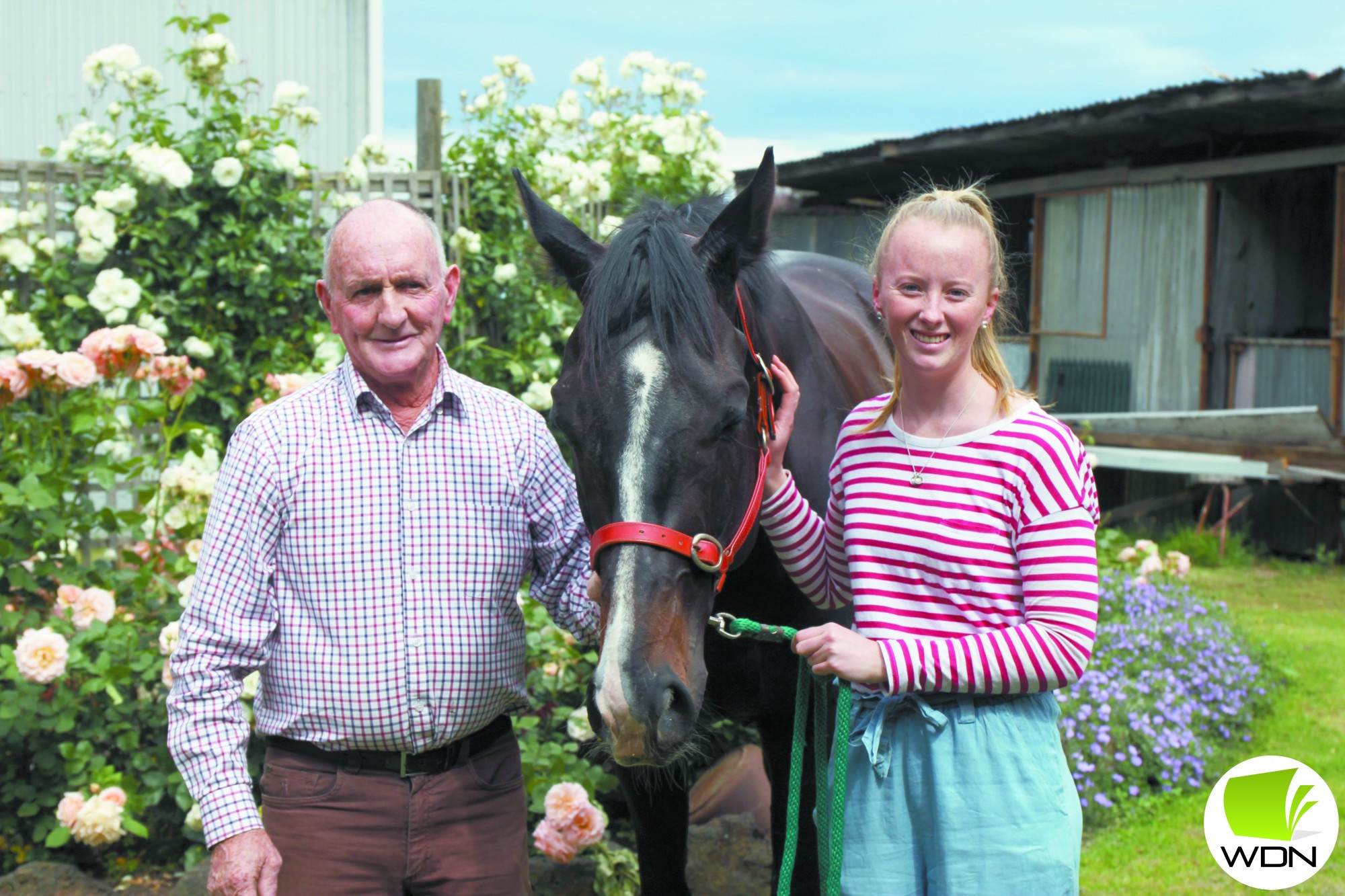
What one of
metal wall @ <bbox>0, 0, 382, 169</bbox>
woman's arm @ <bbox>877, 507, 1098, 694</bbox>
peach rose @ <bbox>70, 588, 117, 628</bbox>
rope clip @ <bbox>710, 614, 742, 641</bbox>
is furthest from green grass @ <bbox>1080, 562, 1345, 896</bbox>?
metal wall @ <bbox>0, 0, 382, 169</bbox>

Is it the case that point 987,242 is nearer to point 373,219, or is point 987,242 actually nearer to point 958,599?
point 958,599

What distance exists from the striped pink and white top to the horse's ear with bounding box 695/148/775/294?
0.44m

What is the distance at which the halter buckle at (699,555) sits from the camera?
1773mm

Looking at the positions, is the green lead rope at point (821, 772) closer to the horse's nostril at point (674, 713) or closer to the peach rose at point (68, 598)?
the horse's nostril at point (674, 713)

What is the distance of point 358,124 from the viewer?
29.4ft

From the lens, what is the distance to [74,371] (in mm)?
3285

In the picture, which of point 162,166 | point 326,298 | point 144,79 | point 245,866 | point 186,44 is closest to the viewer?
point 245,866

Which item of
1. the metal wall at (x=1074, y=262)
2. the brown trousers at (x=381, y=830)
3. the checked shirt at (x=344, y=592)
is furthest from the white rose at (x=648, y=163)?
the metal wall at (x=1074, y=262)

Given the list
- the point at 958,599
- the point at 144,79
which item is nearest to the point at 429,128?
the point at 144,79

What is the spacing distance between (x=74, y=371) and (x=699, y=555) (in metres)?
2.36

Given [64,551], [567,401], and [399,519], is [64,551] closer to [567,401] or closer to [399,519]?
[399,519]

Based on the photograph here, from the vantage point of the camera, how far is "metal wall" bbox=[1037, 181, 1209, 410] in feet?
31.8

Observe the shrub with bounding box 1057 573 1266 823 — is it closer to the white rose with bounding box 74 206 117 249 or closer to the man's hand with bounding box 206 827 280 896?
the man's hand with bounding box 206 827 280 896

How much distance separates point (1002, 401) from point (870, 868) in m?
0.75
